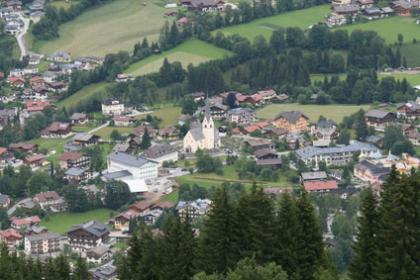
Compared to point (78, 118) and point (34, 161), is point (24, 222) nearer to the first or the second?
point (34, 161)

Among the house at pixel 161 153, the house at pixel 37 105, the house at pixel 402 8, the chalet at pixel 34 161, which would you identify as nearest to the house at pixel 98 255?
the house at pixel 161 153

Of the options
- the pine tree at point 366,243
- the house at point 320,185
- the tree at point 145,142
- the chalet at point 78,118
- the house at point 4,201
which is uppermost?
the pine tree at point 366,243

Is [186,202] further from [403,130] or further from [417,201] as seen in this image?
[417,201]

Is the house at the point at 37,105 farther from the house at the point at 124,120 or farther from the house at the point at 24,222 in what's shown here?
the house at the point at 24,222

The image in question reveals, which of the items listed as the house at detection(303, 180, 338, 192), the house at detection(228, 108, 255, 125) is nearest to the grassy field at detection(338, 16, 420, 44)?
the house at detection(228, 108, 255, 125)

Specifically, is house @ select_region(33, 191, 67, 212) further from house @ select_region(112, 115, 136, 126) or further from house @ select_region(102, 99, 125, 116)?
house @ select_region(102, 99, 125, 116)

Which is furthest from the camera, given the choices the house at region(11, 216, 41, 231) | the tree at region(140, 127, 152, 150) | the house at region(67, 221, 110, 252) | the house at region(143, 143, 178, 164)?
the tree at region(140, 127, 152, 150)
